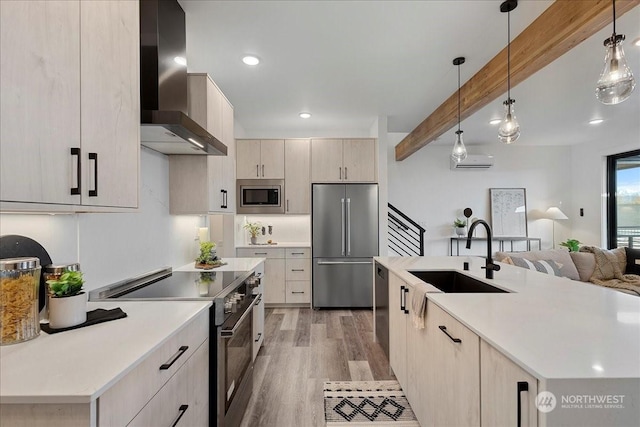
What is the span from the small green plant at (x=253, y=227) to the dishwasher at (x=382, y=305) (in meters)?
2.34

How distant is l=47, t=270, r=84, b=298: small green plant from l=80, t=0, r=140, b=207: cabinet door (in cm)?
28

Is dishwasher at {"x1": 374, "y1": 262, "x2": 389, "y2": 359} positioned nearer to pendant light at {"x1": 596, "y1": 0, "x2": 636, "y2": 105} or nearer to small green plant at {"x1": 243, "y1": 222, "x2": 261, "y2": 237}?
pendant light at {"x1": 596, "y1": 0, "x2": 636, "y2": 105}

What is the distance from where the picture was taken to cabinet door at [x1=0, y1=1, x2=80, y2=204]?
2.73 feet

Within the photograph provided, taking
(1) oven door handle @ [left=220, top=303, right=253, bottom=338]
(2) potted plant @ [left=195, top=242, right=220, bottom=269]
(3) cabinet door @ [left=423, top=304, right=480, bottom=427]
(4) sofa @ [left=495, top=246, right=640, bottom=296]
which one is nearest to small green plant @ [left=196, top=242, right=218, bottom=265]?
(2) potted plant @ [left=195, top=242, right=220, bottom=269]

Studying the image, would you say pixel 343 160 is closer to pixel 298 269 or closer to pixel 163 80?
pixel 298 269

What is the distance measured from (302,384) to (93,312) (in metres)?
1.69

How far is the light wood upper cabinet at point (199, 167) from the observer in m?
2.37

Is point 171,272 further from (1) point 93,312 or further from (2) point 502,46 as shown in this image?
(2) point 502,46

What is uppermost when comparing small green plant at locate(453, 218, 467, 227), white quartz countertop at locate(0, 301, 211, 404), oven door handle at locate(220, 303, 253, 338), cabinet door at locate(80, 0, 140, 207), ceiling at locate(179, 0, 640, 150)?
ceiling at locate(179, 0, 640, 150)

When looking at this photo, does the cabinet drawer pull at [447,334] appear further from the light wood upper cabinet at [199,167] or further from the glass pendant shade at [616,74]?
the light wood upper cabinet at [199,167]

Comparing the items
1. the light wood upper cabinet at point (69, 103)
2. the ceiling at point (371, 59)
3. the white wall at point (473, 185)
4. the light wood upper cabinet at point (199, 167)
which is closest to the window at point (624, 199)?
the white wall at point (473, 185)

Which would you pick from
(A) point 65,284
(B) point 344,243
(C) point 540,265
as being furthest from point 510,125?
(A) point 65,284

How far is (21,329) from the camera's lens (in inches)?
39.5

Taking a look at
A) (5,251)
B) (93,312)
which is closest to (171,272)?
(93,312)
